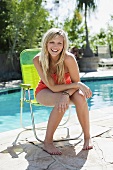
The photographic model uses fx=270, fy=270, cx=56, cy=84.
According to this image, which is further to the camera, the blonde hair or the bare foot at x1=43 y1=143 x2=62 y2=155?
the blonde hair

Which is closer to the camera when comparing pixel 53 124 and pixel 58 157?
pixel 58 157

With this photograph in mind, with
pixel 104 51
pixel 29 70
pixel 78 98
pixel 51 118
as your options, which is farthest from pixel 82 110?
pixel 104 51

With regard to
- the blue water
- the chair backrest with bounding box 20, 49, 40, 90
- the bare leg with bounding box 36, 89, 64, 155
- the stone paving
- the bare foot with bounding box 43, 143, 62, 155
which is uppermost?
the chair backrest with bounding box 20, 49, 40, 90

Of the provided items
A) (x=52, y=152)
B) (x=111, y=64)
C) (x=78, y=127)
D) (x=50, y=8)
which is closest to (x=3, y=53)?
(x=50, y=8)

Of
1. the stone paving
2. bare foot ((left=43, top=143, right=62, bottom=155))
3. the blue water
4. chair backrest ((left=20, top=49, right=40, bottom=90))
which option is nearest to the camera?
the stone paving

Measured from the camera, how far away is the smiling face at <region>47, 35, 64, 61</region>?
7.93ft

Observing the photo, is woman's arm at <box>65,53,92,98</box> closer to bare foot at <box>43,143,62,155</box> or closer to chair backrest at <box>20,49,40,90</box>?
bare foot at <box>43,143,62,155</box>

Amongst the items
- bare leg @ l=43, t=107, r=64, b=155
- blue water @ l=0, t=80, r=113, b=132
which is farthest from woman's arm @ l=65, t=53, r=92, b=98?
blue water @ l=0, t=80, r=113, b=132

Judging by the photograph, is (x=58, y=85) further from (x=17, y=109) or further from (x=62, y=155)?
(x=17, y=109)

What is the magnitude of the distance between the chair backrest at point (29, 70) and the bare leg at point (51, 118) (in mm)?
890

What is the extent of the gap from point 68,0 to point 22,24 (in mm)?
3595

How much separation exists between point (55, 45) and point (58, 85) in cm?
36

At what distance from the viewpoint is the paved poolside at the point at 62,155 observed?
1.97m

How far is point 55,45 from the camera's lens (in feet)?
7.92
